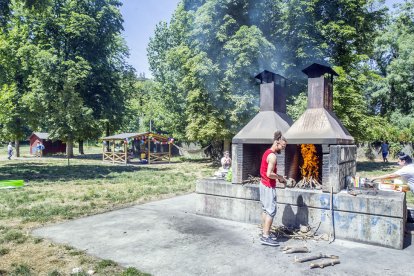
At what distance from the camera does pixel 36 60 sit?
82.7 ft

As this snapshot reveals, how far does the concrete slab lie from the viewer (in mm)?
4641

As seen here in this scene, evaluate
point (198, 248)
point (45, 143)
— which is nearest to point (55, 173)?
point (198, 248)

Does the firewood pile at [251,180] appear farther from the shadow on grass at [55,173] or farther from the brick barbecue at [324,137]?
the shadow on grass at [55,173]

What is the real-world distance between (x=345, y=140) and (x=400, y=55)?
26657mm

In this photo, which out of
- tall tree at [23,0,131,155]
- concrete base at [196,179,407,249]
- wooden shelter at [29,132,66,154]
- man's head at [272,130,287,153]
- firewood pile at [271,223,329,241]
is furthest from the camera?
wooden shelter at [29,132,66,154]

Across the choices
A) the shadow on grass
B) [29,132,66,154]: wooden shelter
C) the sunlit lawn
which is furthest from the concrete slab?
[29,132,66,154]: wooden shelter

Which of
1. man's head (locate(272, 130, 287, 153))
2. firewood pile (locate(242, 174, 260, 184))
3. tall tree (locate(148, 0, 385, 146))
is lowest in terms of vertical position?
firewood pile (locate(242, 174, 260, 184))

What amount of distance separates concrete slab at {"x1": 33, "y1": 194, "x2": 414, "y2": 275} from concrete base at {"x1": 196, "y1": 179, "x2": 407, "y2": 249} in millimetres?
229

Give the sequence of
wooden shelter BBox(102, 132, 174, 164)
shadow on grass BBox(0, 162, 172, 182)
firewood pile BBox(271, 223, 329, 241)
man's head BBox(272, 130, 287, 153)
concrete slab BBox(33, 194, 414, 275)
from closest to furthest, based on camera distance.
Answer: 1. concrete slab BBox(33, 194, 414, 275)
2. man's head BBox(272, 130, 287, 153)
3. firewood pile BBox(271, 223, 329, 241)
4. shadow on grass BBox(0, 162, 172, 182)
5. wooden shelter BBox(102, 132, 174, 164)

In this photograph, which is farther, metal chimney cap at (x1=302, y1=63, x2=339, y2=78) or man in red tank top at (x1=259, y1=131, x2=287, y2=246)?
metal chimney cap at (x1=302, y1=63, x2=339, y2=78)

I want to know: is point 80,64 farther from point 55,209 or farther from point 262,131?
point 262,131

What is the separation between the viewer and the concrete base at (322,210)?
5672 millimetres

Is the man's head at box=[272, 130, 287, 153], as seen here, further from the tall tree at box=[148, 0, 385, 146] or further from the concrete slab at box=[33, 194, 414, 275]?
the tall tree at box=[148, 0, 385, 146]

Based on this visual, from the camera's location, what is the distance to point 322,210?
→ 6.41 m
